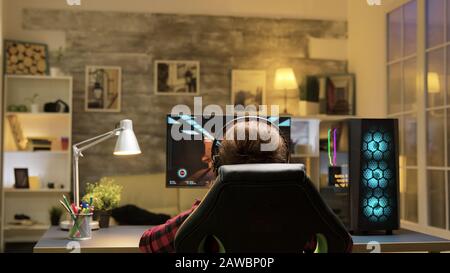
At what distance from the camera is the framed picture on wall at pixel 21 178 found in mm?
4473

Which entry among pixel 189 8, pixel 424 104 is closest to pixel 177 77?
pixel 189 8

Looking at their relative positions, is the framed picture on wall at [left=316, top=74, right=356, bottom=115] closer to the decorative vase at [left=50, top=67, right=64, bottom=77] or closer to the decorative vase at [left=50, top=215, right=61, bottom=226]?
the decorative vase at [left=50, top=67, right=64, bottom=77]

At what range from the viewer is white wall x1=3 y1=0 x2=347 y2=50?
467 cm

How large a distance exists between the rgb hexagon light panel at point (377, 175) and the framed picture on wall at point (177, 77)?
2950mm

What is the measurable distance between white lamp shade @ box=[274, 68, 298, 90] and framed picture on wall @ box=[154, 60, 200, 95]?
27.5 inches

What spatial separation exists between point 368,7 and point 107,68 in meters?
2.25

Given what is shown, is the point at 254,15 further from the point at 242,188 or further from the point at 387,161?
the point at 242,188

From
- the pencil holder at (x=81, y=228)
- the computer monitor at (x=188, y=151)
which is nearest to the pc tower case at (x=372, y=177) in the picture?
the computer monitor at (x=188, y=151)

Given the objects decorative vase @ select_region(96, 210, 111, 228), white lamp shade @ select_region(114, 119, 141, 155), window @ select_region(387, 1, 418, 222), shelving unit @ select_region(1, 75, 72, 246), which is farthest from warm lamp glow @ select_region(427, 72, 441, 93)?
shelving unit @ select_region(1, 75, 72, 246)

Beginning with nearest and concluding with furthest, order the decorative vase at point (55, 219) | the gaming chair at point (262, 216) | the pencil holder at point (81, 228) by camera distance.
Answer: the gaming chair at point (262, 216) < the pencil holder at point (81, 228) < the decorative vase at point (55, 219)

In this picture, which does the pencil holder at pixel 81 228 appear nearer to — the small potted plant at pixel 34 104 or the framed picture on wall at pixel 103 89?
the small potted plant at pixel 34 104

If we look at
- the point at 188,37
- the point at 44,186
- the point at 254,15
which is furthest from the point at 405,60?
the point at 44,186

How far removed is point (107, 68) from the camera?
479 cm

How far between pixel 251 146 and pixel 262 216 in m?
0.24
